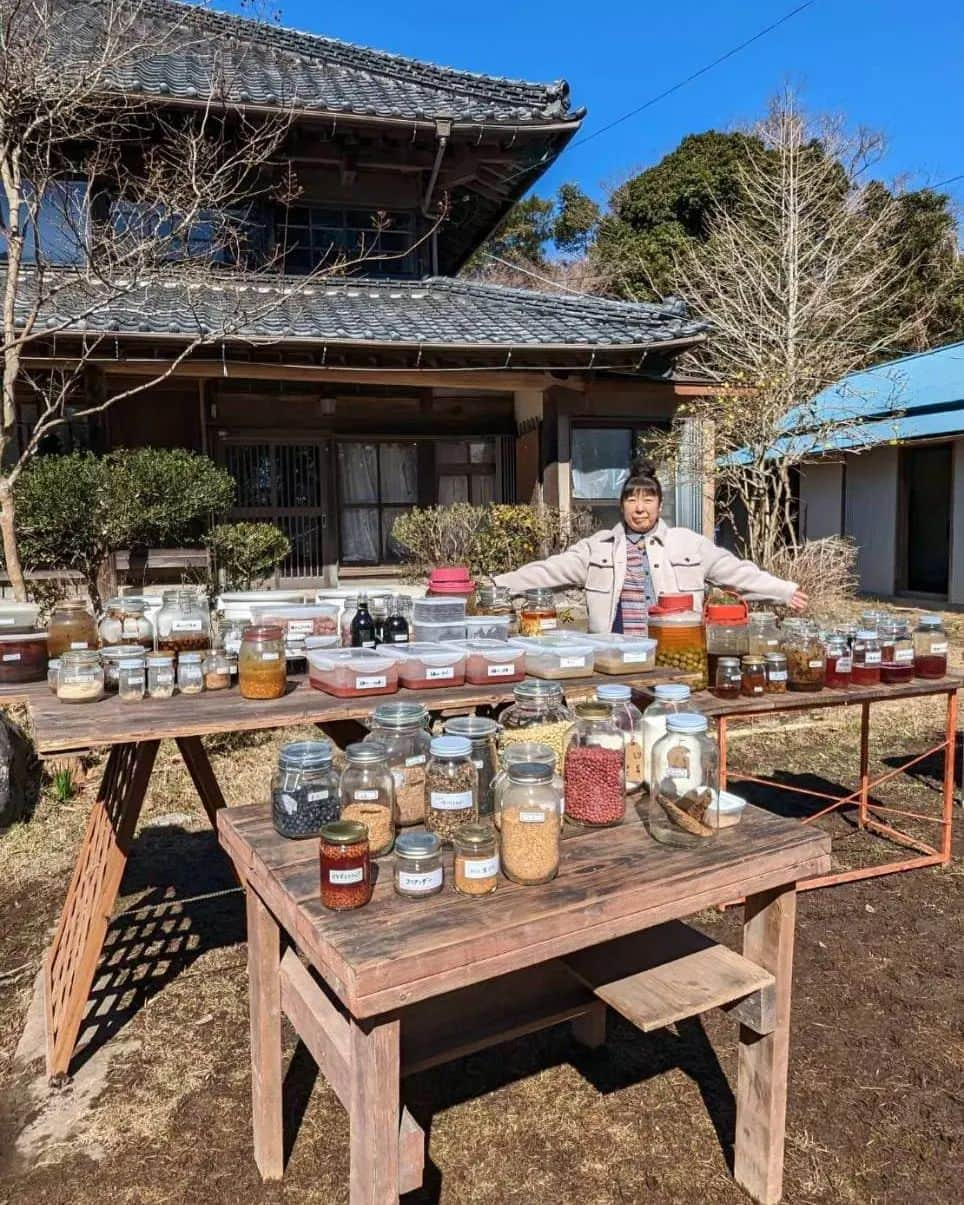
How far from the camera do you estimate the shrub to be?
27.6 ft

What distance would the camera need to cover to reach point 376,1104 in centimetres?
147

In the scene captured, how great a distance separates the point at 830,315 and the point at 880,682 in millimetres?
12071

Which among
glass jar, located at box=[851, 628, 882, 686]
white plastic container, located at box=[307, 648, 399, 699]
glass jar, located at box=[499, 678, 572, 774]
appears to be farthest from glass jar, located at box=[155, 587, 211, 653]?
glass jar, located at box=[851, 628, 882, 686]

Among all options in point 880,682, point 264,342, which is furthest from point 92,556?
point 880,682

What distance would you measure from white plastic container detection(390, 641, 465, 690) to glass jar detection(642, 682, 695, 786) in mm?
766

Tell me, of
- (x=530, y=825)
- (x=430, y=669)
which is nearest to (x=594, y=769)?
(x=530, y=825)

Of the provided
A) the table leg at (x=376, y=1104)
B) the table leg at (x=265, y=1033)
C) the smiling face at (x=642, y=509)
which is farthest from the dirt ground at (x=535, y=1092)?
the smiling face at (x=642, y=509)

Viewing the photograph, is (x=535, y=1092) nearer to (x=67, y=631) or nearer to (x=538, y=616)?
(x=538, y=616)

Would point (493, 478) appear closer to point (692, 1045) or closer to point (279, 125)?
point (279, 125)

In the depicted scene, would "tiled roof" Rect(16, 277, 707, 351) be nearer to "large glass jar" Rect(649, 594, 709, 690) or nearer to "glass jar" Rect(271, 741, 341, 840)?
"large glass jar" Rect(649, 594, 709, 690)

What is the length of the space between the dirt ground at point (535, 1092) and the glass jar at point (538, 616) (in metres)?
1.32

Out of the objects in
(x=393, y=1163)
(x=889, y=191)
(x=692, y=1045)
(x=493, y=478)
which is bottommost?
(x=692, y=1045)

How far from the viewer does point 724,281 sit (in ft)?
49.4

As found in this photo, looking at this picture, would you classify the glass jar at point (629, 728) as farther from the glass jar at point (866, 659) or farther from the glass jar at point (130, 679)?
the glass jar at point (866, 659)
